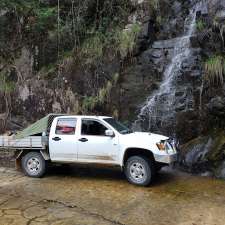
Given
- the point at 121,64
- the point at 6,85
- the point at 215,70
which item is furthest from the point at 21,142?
the point at 6,85

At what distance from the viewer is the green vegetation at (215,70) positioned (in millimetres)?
13233

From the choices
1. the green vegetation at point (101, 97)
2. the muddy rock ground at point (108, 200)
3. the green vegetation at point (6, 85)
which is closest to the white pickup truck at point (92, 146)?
the muddy rock ground at point (108, 200)

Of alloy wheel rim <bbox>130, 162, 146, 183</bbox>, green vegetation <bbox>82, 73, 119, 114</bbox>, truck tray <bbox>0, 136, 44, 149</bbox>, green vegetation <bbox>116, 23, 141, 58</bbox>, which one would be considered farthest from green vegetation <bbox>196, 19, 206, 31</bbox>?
truck tray <bbox>0, 136, 44, 149</bbox>

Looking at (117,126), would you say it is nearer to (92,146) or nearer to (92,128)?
(92,128)

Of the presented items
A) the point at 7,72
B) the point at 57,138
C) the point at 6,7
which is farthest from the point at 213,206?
the point at 6,7

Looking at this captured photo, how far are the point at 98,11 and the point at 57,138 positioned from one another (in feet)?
29.2

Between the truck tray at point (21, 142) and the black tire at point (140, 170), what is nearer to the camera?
the black tire at point (140, 170)

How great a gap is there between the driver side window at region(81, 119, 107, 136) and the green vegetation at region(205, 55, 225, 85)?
4736 millimetres

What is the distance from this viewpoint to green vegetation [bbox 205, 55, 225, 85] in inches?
521

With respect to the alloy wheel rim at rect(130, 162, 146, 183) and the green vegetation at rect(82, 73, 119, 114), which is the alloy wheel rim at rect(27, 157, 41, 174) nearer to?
the alloy wheel rim at rect(130, 162, 146, 183)

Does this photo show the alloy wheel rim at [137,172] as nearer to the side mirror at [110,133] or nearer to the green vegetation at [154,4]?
the side mirror at [110,133]

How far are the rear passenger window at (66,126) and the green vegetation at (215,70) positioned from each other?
513cm

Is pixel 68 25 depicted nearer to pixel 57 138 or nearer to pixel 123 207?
pixel 57 138

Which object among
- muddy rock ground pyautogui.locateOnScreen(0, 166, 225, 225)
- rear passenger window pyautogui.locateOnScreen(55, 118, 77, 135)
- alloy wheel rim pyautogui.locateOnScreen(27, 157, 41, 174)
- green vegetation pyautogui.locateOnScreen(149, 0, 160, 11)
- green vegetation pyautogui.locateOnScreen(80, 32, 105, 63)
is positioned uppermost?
green vegetation pyautogui.locateOnScreen(149, 0, 160, 11)
